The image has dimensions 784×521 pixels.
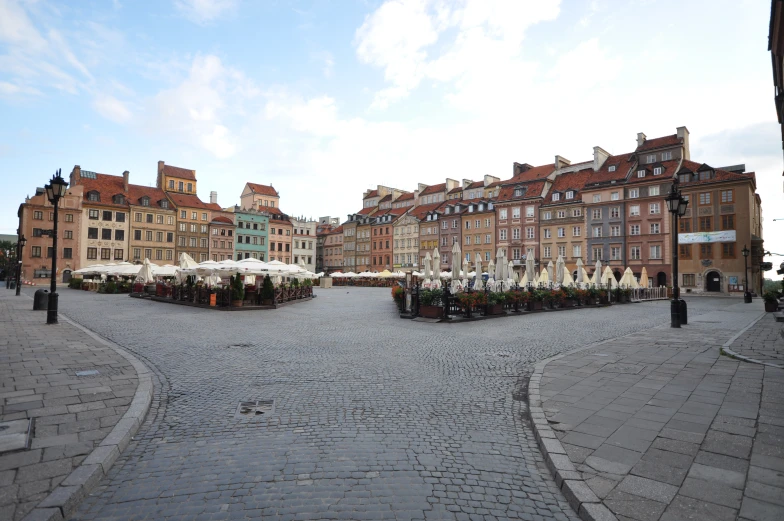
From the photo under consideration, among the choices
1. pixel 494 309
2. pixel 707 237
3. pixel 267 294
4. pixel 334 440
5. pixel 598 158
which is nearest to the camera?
pixel 334 440

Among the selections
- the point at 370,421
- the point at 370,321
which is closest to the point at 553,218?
the point at 370,321

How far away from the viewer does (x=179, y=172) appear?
82.1m

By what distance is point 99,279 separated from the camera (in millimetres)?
50938

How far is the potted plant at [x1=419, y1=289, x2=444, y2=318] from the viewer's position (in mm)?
18469

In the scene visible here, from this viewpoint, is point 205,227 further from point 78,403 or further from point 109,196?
point 78,403

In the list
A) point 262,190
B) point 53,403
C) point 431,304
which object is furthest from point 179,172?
point 53,403

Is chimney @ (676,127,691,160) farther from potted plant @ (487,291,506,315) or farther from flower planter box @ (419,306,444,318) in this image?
flower planter box @ (419,306,444,318)

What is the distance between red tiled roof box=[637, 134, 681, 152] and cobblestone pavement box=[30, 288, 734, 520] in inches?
2222

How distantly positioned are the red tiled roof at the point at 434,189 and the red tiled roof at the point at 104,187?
1975 inches

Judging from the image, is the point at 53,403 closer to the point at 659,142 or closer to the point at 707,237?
the point at 707,237

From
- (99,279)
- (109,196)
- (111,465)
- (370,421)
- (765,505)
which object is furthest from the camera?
(109,196)

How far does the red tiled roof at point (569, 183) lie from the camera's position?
64125 millimetres

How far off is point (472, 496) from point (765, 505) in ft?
7.08

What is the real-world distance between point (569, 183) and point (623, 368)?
62.3 metres
